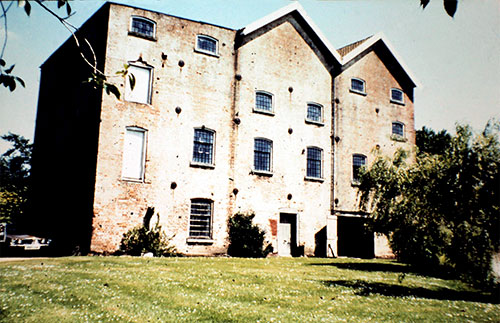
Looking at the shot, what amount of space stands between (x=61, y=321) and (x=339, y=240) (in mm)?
20077

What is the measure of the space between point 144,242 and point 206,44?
11.1 m

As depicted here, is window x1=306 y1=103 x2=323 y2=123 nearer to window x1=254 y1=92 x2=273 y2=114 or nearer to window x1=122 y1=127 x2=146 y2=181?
window x1=254 y1=92 x2=273 y2=114

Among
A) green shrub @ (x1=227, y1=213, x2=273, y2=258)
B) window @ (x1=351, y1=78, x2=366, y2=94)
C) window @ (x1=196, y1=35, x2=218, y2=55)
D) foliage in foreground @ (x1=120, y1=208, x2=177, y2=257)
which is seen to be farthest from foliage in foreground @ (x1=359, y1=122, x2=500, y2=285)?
window @ (x1=196, y1=35, x2=218, y2=55)

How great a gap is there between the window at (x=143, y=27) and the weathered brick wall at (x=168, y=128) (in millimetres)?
250

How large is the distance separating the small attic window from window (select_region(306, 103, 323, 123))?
1021 cm

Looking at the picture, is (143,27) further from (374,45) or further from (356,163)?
(374,45)

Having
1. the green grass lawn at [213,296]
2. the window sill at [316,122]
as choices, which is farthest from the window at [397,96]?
the green grass lawn at [213,296]

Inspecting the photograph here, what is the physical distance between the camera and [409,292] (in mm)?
11812

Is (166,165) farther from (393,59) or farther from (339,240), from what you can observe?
(393,59)

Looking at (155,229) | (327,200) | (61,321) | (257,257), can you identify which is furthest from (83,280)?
(327,200)

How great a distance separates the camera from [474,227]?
11.5 metres

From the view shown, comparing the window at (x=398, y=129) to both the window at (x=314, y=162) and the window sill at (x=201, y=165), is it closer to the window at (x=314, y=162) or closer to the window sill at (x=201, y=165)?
the window at (x=314, y=162)

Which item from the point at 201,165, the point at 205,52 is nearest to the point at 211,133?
the point at 201,165

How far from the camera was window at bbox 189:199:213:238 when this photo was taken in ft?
65.0
